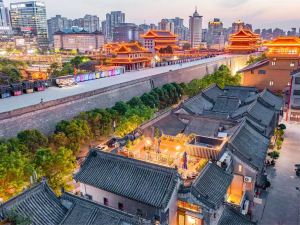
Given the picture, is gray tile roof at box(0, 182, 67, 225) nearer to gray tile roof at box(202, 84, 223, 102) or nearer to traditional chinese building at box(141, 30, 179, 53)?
gray tile roof at box(202, 84, 223, 102)

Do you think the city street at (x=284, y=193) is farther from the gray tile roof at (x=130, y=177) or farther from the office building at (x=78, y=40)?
the office building at (x=78, y=40)

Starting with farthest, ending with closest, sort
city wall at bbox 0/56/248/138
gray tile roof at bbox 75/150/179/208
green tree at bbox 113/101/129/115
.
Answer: green tree at bbox 113/101/129/115 < city wall at bbox 0/56/248/138 < gray tile roof at bbox 75/150/179/208

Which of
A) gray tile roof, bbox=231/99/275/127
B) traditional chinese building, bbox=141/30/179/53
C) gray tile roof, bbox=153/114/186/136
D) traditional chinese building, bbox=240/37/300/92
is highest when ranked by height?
traditional chinese building, bbox=141/30/179/53

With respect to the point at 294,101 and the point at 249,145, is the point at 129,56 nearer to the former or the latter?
the point at 294,101

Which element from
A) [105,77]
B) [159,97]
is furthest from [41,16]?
[159,97]

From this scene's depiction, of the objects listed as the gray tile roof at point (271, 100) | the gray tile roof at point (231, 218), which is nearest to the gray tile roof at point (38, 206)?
the gray tile roof at point (231, 218)

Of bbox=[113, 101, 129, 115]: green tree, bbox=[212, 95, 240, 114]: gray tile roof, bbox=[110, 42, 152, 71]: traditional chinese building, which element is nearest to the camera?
bbox=[212, 95, 240, 114]: gray tile roof

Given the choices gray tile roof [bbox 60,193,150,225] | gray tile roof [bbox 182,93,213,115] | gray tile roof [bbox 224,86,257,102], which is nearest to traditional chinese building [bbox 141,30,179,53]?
gray tile roof [bbox 224,86,257,102]
